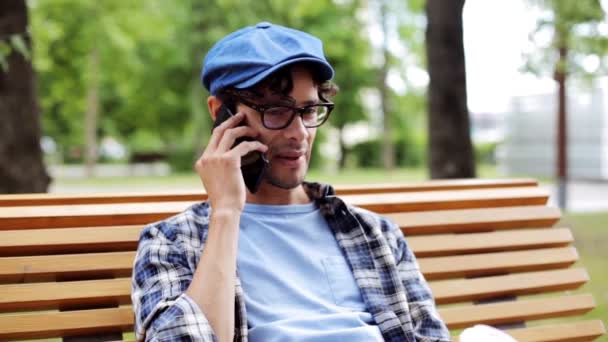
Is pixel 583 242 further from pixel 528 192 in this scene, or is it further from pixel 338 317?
pixel 338 317

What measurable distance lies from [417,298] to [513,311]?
88 cm

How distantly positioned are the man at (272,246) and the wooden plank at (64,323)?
0.42 metres

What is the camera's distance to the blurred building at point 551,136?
25594mm

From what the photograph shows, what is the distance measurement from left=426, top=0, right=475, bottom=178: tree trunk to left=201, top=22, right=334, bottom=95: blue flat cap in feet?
17.0

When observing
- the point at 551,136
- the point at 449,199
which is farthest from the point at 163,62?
the point at 449,199

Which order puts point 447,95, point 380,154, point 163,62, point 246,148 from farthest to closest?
point 380,154 → point 163,62 → point 447,95 → point 246,148

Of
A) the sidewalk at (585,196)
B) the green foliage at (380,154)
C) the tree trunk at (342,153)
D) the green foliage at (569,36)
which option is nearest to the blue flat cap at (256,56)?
the green foliage at (569,36)

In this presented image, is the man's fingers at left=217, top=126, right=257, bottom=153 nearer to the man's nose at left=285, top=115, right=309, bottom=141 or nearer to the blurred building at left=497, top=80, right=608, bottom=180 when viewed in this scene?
the man's nose at left=285, top=115, right=309, bottom=141

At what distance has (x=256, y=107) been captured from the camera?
7.86 ft

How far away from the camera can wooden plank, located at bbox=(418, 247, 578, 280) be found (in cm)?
330

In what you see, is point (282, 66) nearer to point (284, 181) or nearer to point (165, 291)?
point (284, 181)

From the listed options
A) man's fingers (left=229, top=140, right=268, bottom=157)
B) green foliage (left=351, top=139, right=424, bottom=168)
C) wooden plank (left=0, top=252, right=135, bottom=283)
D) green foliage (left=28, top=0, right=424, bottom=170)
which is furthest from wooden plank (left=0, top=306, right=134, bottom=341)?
green foliage (left=351, top=139, right=424, bottom=168)

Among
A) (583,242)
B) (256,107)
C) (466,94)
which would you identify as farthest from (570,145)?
(256,107)

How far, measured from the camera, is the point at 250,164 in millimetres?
2430
